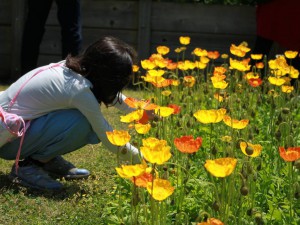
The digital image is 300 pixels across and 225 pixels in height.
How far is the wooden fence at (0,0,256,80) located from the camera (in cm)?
568

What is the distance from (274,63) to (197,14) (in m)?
2.49

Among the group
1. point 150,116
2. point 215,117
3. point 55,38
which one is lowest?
point 55,38

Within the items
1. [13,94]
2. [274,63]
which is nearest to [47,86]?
[13,94]

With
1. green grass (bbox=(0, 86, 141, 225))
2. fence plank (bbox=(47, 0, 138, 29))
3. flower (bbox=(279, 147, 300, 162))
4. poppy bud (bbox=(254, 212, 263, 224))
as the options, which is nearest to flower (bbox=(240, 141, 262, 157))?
flower (bbox=(279, 147, 300, 162))

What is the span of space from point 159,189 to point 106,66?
109 centimetres

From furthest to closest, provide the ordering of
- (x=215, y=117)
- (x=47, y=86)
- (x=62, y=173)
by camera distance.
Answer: (x=62, y=173) → (x=47, y=86) → (x=215, y=117)

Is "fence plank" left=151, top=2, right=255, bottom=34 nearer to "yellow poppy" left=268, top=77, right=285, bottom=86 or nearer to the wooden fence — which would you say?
the wooden fence

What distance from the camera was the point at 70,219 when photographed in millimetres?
2445

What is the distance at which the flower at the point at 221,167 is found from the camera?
65.3 inches

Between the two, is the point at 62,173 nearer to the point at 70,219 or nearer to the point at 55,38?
the point at 70,219

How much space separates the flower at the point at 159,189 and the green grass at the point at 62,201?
70 cm

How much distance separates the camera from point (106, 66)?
2713 mm

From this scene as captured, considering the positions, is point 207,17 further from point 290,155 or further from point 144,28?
point 290,155

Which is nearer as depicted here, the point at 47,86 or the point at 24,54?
the point at 47,86
